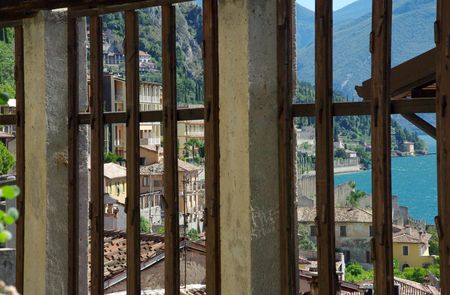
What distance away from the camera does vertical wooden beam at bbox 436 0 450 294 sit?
4.16m

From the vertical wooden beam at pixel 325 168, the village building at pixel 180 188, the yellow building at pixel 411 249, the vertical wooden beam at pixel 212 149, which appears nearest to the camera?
the vertical wooden beam at pixel 325 168

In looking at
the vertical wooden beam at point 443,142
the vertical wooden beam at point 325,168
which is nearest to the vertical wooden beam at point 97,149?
the vertical wooden beam at point 325,168

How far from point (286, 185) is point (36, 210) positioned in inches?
93.1

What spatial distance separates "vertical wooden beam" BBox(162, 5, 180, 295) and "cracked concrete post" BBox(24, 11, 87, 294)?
3.65ft

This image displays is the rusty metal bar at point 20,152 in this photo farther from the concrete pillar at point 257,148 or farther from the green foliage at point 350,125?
the concrete pillar at point 257,148

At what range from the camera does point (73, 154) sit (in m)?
6.44

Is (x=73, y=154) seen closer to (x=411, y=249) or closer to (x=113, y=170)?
(x=113, y=170)

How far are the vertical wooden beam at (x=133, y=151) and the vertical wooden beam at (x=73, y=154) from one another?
0.66 meters

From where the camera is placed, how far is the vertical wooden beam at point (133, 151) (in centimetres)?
587

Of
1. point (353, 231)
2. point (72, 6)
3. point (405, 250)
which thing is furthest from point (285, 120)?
point (405, 250)

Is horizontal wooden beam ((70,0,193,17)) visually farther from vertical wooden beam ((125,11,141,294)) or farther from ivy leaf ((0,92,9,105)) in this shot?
ivy leaf ((0,92,9,105))

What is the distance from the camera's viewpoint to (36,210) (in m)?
6.55

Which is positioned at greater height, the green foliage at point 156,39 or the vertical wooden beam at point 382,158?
the green foliage at point 156,39

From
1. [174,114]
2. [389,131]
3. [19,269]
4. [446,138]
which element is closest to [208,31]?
[174,114]
